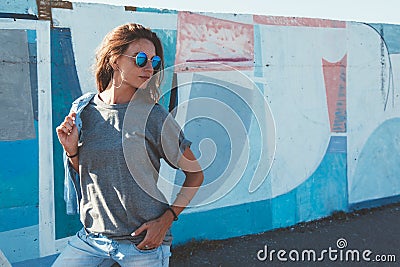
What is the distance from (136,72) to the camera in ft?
7.64

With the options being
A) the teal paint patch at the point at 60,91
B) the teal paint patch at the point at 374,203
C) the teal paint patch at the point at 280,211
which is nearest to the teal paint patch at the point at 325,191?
the teal paint patch at the point at 280,211

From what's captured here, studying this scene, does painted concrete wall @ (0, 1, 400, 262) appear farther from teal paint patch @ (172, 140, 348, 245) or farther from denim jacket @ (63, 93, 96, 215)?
denim jacket @ (63, 93, 96, 215)

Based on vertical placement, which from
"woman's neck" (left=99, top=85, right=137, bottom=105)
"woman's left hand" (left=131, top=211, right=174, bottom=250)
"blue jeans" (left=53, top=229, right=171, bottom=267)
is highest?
"woman's neck" (left=99, top=85, right=137, bottom=105)

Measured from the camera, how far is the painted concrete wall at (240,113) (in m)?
3.88

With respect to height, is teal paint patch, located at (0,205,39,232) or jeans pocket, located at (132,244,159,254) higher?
jeans pocket, located at (132,244,159,254)

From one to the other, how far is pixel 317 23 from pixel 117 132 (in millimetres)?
4161

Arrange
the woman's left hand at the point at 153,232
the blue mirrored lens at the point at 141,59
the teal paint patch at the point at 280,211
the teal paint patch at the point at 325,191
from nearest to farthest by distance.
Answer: the woman's left hand at the point at 153,232
the blue mirrored lens at the point at 141,59
the teal paint patch at the point at 280,211
the teal paint patch at the point at 325,191

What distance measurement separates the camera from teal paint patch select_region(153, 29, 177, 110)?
465 centimetres

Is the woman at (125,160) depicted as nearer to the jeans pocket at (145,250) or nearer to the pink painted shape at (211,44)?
the jeans pocket at (145,250)

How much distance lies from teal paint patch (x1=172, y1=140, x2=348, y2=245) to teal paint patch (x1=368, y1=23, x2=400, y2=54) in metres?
1.56

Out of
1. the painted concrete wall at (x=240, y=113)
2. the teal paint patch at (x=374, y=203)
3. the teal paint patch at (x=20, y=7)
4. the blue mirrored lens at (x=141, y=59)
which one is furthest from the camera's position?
the teal paint patch at (x=374, y=203)

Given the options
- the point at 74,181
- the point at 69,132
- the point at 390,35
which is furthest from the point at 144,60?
the point at 390,35

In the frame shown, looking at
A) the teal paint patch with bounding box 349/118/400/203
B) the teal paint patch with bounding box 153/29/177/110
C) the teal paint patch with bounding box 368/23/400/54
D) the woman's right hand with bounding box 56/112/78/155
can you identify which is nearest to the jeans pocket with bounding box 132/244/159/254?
the woman's right hand with bounding box 56/112/78/155

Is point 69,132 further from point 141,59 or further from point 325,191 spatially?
point 325,191
